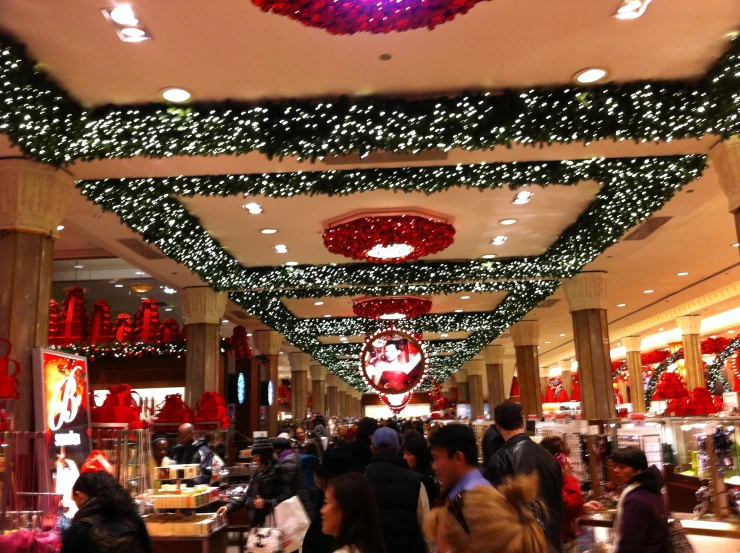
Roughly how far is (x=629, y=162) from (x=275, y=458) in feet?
17.1

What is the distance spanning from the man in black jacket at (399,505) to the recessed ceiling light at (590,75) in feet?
12.6

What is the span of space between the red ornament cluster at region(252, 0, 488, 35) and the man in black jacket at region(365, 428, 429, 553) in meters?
2.79

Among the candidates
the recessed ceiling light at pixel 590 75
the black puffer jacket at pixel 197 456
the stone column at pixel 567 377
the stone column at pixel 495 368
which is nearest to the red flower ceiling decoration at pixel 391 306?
the black puffer jacket at pixel 197 456

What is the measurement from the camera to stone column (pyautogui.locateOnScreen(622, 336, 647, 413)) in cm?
2641

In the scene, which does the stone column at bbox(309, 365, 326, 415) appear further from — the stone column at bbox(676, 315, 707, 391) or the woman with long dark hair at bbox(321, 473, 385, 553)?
the woman with long dark hair at bbox(321, 473, 385, 553)

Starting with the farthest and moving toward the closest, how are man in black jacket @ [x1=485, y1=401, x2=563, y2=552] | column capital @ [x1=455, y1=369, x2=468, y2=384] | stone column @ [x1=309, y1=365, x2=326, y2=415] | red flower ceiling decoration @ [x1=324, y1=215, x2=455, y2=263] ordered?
column capital @ [x1=455, y1=369, x2=468, y2=384] < stone column @ [x1=309, y1=365, x2=326, y2=415] < red flower ceiling decoration @ [x1=324, y1=215, x2=455, y2=263] < man in black jacket @ [x1=485, y1=401, x2=563, y2=552]

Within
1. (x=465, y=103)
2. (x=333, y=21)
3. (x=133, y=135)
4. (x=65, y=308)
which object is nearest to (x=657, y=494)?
(x=333, y=21)

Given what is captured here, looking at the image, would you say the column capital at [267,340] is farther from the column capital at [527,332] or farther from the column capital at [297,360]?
the column capital at [527,332]

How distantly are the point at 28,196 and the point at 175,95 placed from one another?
6.02 ft

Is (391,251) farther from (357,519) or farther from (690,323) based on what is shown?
(690,323)

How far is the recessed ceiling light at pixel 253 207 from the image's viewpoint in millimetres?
9688

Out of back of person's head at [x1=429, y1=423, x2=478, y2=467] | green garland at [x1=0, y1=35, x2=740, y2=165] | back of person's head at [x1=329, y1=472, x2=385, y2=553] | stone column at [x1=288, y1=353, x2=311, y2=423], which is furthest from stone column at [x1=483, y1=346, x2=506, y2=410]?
back of person's head at [x1=329, y1=472, x2=385, y2=553]

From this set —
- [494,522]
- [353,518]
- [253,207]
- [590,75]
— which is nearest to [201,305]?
[253,207]

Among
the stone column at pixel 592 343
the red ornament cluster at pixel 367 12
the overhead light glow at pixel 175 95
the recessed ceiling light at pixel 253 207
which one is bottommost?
the stone column at pixel 592 343
